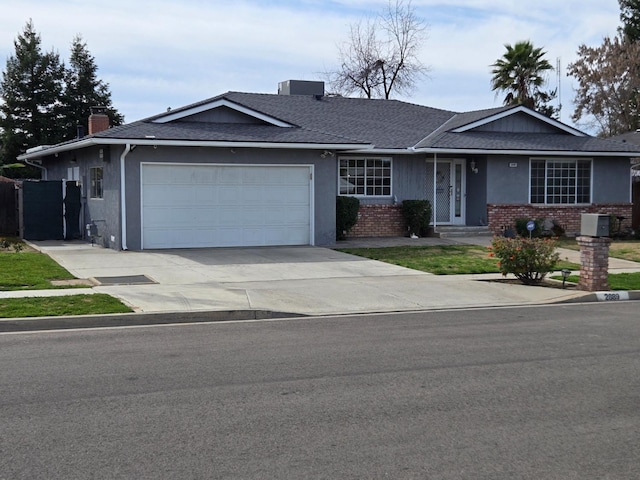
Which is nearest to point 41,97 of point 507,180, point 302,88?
point 302,88

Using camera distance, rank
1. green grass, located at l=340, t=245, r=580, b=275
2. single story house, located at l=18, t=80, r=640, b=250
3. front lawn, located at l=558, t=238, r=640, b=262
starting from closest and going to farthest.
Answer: green grass, located at l=340, t=245, r=580, b=275 < front lawn, located at l=558, t=238, r=640, b=262 < single story house, located at l=18, t=80, r=640, b=250

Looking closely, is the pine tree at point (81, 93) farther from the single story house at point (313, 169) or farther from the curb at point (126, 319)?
the curb at point (126, 319)

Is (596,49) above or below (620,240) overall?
above

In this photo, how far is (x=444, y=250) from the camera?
21.3 meters

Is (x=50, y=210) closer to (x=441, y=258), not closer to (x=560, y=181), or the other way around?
(x=441, y=258)

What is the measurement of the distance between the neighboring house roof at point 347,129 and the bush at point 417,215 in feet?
5.37

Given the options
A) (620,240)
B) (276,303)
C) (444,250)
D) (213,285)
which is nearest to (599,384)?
(276,303)

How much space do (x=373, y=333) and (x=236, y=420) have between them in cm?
429

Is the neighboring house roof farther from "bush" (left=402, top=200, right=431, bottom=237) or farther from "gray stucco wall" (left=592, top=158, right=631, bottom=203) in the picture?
"bush" (left=402, top=200, right=431, bottom=237)

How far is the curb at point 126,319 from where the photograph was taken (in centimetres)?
1080

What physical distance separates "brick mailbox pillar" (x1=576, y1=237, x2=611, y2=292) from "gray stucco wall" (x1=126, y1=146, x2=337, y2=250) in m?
8.95

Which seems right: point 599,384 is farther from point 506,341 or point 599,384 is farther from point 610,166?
point 610,166

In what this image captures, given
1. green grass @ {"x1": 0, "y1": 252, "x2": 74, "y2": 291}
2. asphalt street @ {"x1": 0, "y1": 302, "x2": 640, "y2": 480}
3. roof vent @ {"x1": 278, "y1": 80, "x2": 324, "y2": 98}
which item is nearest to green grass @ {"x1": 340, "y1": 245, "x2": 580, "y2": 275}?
asphalt street @ {"x1": 0, "y1": 302, "x2": 640, "y2": 480}

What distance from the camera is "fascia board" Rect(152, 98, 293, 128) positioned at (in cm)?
2161
